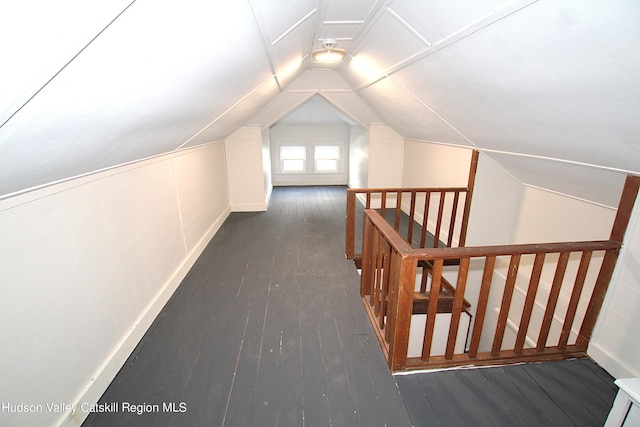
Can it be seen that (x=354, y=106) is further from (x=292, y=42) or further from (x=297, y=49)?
(x=292, y=42)

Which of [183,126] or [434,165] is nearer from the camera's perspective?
[183,126]

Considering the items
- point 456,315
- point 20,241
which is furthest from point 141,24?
point 456,315

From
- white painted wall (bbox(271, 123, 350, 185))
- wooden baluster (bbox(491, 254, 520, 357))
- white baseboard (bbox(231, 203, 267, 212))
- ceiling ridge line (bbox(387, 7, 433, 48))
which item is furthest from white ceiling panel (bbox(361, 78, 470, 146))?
white painted wall (bbox(271, 123, 350, 185))

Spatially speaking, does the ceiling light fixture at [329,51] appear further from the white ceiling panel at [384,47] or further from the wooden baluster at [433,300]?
the wooden baluster at [433,300]

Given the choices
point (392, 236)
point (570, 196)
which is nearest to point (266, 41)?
point (392, 236)

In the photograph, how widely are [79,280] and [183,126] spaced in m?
1.22

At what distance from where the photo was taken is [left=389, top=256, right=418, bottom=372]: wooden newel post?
1.55m

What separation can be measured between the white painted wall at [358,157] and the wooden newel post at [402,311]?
4.06 metres

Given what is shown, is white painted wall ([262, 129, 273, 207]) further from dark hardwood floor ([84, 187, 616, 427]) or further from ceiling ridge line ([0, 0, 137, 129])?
ceiling ridge line ([0, 0, 137, 129])

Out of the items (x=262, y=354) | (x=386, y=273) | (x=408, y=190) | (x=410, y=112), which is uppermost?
(x=410, y=112)

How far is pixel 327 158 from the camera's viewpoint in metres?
7.70

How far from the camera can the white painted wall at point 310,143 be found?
7.40 m

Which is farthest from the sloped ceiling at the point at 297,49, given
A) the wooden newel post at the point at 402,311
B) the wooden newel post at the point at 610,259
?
the wooden newel post at the point at 402,311

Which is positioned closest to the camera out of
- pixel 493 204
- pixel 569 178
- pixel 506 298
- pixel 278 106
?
pixel 506 298
